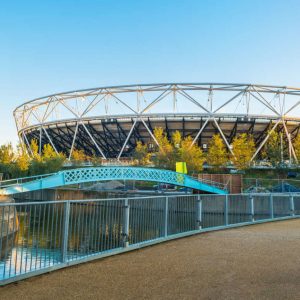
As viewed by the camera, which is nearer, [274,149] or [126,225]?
[126,225]

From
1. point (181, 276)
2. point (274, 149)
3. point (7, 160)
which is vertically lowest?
point (181, 276)

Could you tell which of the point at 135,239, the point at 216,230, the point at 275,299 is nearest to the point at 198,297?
the point at 275,299

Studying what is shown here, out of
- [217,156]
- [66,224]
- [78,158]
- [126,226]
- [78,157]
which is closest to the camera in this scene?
[66,224]

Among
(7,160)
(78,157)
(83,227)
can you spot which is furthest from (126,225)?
(7,160)

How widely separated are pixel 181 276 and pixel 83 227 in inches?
106

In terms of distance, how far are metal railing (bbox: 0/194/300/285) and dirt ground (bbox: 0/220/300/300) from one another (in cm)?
38

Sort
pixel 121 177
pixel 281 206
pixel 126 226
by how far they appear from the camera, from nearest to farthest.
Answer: pixel 126 226 → pixel 281 206 → pixel 121 177

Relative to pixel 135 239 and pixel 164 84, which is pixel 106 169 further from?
pixel 164 84

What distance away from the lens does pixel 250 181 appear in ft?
109

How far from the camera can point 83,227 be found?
7.17 m

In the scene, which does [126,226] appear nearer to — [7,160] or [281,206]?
[281,206]

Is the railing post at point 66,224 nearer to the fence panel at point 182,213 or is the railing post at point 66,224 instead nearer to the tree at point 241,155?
the fence panel at point 182,213

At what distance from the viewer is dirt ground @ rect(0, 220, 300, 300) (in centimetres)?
445

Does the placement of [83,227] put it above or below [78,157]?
below
